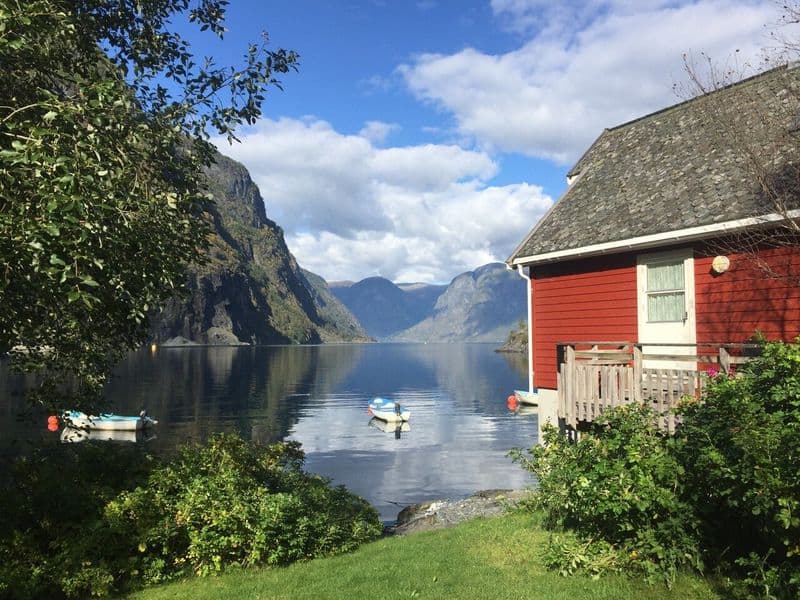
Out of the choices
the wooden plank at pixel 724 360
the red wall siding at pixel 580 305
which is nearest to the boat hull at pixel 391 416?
the red wall siding at pixel 580 305

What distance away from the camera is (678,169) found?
54.4 ft

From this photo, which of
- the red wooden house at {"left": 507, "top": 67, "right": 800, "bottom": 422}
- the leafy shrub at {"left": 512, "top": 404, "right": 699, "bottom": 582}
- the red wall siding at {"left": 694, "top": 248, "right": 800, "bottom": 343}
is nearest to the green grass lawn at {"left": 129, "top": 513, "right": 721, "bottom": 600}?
the leafy shrub at {"left": 512, "top": 404, "right": 699, "bottom": 582}

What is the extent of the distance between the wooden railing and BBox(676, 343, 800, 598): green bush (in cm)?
229

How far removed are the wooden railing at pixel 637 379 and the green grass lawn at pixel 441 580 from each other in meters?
2.94

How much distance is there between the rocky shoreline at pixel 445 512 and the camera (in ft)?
64.8

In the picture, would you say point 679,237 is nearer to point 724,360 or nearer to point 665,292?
point 665,292

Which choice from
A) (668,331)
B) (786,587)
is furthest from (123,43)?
(668,331)

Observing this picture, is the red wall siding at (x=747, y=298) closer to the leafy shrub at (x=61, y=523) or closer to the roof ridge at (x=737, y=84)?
the roof ridge at (x=737, y=84)

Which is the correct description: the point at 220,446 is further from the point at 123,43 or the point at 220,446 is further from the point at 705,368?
the point at 705,368

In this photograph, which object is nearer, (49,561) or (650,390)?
(49,561)

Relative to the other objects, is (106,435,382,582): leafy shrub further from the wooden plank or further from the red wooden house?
the wooden plank

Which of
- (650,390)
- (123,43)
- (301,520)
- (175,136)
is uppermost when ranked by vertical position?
(123,43)

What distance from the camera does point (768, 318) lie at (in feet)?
43.2

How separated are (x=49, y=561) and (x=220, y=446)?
15.2 feet
